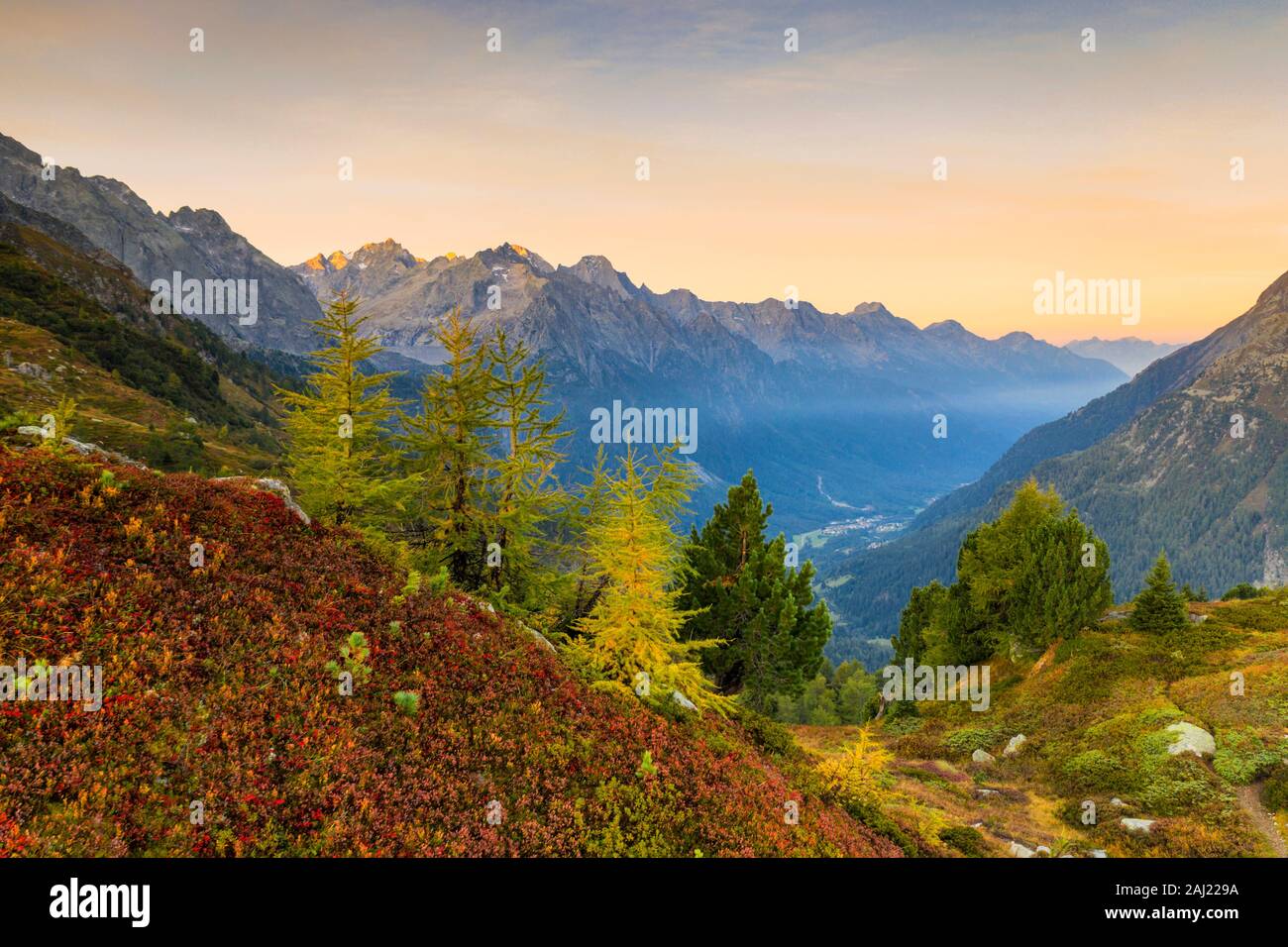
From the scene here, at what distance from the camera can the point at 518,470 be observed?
20594 mm

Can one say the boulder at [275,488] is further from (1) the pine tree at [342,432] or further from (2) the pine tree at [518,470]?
(2) the pine tree at [518,470]

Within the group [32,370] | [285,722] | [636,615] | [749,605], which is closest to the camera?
[285,722]

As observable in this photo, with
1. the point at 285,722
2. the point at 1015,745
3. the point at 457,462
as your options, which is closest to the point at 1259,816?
the point at 1015,745

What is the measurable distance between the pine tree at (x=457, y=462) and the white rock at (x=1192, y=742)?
29.0 metres

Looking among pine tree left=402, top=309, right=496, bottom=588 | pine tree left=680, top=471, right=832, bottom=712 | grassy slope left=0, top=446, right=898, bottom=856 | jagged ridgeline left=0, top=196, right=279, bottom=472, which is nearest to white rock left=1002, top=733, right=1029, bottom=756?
pine tree left=680, top=471, right=832, bottom=712

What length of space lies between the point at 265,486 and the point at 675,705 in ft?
43.7

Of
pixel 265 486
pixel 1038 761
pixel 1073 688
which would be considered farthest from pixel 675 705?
pixel 1073 688

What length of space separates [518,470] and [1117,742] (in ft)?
97.5

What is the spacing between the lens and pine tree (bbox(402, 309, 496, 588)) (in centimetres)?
2039

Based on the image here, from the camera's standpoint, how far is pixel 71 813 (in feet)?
21.9

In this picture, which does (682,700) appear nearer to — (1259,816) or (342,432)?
(342,432)

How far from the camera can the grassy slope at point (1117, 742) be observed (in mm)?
20109

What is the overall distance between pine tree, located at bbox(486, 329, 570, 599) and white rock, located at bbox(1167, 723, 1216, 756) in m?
27.3
